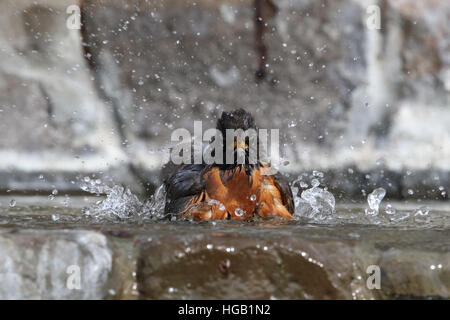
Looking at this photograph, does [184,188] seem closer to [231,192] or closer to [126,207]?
[231,192]

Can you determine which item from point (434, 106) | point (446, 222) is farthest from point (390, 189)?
point (446, 222)

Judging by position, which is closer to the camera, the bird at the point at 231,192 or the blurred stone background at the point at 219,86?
the bird at the point at 231,192

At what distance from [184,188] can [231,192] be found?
8.6 inches

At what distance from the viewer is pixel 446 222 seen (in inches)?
99.7

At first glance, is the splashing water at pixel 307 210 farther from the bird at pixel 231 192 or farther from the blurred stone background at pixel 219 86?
the blurred stone background at pixel 219 86

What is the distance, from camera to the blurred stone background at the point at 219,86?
3863 millimetres

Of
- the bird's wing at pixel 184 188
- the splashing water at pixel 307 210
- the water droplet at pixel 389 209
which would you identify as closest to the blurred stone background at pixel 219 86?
the water droplet at pixel 389 209

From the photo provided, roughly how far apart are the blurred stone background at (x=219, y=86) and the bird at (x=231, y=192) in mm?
1125

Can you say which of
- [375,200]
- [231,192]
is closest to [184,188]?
[231,192]

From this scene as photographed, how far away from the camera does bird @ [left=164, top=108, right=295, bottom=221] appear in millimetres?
2605

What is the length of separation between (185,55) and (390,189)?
1555 mm

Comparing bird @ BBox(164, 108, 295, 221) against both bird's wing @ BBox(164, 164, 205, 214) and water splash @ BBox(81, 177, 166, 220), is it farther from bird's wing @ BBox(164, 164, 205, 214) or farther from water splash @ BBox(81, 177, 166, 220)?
water splash @ BBox(81, 177, 166, 220)

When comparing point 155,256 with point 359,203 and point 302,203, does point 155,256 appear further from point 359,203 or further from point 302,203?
point 359,203

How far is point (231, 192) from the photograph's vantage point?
2.65 m
